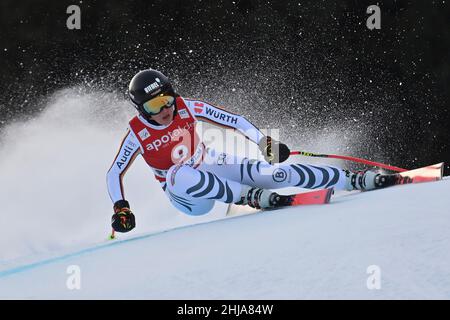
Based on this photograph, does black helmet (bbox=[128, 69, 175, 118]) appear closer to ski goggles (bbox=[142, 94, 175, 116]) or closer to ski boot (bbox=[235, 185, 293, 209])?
ski goggles (bbox=[142, 94, 175, 116])

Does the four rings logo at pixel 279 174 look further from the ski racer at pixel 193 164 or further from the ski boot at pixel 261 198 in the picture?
the ski boot at pixel 261 198

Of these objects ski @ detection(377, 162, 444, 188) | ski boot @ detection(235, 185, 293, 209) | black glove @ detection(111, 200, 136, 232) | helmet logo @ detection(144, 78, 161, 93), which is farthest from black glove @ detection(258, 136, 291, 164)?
black glove @ detection(111, 200, 136, 232)

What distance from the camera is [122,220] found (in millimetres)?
3395

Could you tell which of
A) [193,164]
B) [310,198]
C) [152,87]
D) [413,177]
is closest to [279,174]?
[310,198]

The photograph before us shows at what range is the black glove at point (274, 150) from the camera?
360cm

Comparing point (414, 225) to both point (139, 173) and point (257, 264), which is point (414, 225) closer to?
point (257, 264)

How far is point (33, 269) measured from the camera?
2654mm

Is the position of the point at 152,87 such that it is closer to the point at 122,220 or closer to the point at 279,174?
the point at 122,220

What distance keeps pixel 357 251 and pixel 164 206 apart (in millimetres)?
3387

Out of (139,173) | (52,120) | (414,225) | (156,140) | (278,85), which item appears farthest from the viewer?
(278,85)

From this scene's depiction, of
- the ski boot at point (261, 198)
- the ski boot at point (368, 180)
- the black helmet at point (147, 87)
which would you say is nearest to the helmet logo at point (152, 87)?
the black helmet at point (147, 87)

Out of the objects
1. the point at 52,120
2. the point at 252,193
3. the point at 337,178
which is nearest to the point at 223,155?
the point at 252,193
